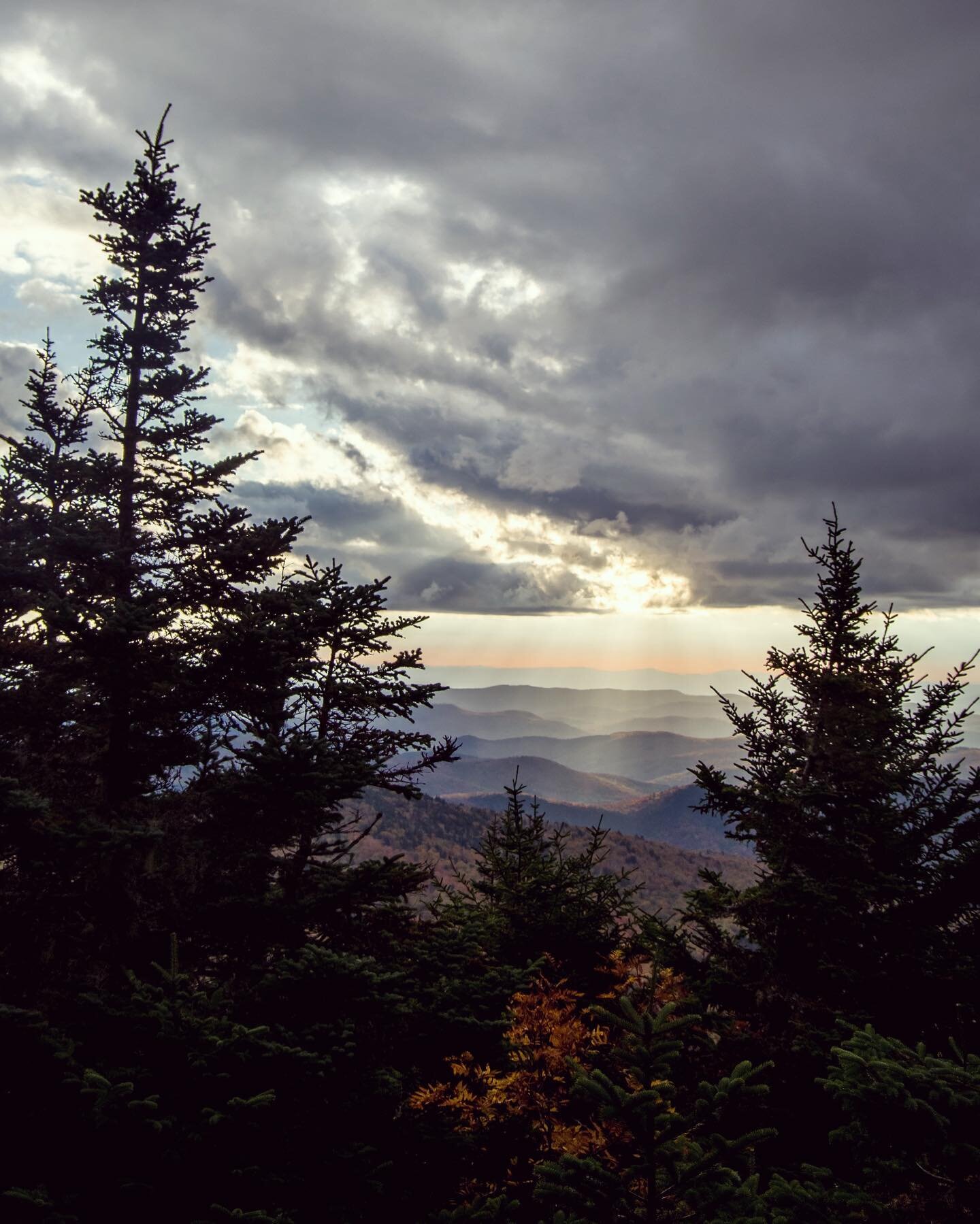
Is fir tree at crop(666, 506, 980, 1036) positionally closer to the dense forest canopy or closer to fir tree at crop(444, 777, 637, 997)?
the dense forest canopy

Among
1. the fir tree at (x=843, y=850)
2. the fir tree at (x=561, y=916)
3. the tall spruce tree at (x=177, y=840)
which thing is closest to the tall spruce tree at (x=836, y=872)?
the fir tree at (x=843, y=850)

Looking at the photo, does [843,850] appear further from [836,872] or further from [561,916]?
[561,916]

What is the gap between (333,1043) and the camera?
913 cm

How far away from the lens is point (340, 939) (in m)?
12.8

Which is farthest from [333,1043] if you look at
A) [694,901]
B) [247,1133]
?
[694,901]

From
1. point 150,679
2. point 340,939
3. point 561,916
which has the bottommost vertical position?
point 561,916

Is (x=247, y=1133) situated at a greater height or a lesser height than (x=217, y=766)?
lesser

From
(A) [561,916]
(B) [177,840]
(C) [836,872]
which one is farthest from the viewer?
(A) [561,916]

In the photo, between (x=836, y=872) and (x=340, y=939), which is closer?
(x=340, y=939)

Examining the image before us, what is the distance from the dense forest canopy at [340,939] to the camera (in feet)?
22.6

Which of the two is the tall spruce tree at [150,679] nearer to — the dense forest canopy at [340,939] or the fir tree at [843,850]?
the dense forest canopy at [340,939]

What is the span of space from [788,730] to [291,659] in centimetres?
1234

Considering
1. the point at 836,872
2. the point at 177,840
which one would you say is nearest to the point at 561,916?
the point at 836,872

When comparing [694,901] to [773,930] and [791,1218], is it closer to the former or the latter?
[773,930]
